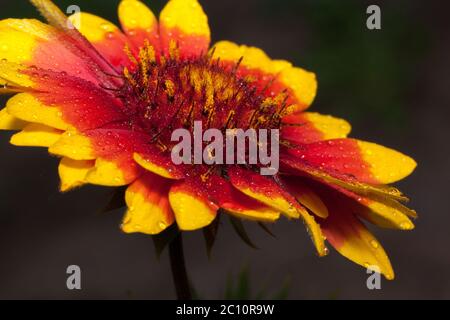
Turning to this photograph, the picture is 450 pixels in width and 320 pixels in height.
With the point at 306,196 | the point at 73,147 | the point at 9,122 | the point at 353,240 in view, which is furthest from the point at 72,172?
the point at 353,240

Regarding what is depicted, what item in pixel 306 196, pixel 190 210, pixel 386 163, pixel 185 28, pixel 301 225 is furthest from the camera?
pixel 301 225

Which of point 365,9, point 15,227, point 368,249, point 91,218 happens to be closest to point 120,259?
point 91,218

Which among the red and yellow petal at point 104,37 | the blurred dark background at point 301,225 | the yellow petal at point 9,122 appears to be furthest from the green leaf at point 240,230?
the blurred dark background at point 301,225

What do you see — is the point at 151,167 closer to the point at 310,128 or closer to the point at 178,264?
the point at 178,264

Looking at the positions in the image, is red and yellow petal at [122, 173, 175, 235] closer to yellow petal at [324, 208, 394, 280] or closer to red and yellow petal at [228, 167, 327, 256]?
red and yellow petal at [228, 167, 327, 256]

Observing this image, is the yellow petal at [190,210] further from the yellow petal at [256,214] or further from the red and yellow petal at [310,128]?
the red and yellow petal at [310,128]

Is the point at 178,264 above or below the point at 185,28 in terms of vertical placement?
below

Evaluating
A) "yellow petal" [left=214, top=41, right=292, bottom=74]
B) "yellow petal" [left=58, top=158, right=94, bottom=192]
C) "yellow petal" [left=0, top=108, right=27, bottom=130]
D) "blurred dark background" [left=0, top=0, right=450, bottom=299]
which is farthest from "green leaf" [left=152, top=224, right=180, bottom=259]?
"blurred dark background" [left=0, top=0, right=450, bottom=299]
